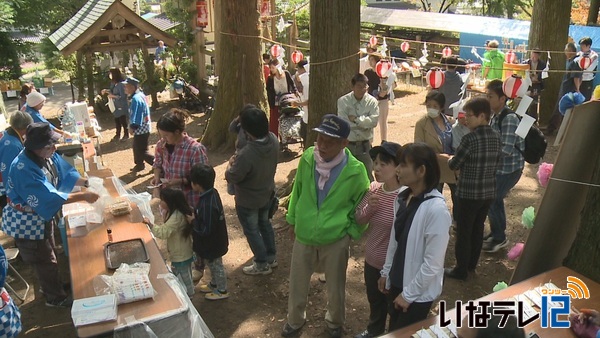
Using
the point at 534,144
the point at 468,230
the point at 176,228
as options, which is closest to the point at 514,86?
the point at 534,144

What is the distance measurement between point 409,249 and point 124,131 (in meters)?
9.17

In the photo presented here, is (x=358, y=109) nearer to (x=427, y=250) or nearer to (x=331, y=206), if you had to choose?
(x=331, y=206)

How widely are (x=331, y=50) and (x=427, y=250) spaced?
141 inches

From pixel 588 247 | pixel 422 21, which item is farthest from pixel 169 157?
pixel 422 21

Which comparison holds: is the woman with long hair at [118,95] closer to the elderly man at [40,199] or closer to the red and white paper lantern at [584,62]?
the elderly man at [40,199]

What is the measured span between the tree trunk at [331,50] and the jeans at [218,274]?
2.32 metres

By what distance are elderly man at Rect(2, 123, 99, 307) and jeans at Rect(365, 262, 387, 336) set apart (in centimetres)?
245

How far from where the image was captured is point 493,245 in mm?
5590

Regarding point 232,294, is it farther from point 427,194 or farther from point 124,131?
point 124,131

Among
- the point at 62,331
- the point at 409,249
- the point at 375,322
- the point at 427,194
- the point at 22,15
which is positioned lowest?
the point at 62,331

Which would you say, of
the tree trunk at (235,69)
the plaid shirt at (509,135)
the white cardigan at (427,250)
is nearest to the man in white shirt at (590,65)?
the plaid shirt at (509,135)

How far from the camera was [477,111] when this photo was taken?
14.2 feet

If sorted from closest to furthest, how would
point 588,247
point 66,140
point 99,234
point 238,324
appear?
point 588,247, point 99,234, point 238,324, point 66,140

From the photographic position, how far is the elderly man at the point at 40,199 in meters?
4.07
